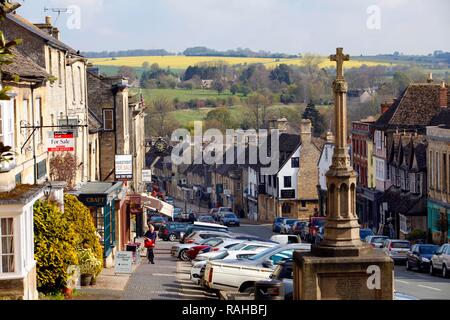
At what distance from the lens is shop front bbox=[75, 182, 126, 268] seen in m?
42.3

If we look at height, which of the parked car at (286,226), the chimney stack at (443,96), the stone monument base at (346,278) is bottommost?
the parked car at (286,226)

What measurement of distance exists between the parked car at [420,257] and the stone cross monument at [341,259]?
26946 mm

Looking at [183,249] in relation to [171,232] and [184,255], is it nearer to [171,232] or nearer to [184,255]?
[184,255]

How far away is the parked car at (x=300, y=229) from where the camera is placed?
7026 centimetres

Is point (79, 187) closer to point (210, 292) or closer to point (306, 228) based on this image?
point (210, 292)

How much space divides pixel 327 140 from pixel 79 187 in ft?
184

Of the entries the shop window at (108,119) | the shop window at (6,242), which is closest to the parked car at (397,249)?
the shop window at (108,119)

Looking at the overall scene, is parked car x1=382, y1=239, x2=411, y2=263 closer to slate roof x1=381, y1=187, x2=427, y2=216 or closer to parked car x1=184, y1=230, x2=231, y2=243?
parked car x1=184, y1=230, x2=231, y2=243

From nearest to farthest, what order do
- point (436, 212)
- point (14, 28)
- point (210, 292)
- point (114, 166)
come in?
point (210, 292)
point (14, 28)
point (114, 166)
point (436, 212)

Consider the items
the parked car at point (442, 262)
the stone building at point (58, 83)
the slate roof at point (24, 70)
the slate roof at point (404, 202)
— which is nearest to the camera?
the slate roof at point (24, 70)

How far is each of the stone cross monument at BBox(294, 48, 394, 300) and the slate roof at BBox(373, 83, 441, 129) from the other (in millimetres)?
58539

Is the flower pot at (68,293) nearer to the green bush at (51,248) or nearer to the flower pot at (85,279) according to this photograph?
the green bush at (51,248)
